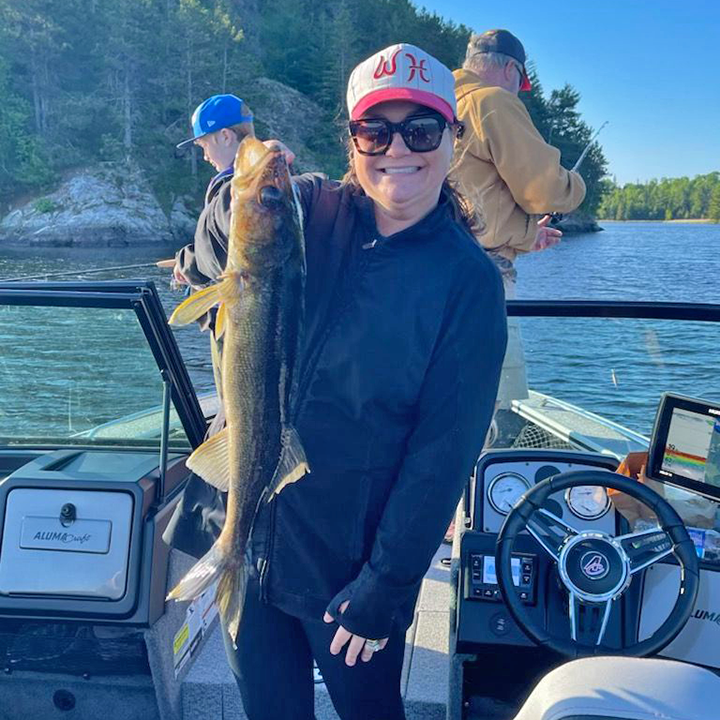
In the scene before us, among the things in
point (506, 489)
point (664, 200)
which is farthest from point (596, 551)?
point (664, 200)

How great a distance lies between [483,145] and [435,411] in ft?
8.11

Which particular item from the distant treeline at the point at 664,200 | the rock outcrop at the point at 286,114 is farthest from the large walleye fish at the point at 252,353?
the distant treeline at the point at 664,200

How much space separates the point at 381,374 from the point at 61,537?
1462mm

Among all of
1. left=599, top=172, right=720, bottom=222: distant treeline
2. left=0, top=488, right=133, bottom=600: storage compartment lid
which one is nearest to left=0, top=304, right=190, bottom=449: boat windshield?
left=0, top=488, right=133, bottom=600: storage compartment lid

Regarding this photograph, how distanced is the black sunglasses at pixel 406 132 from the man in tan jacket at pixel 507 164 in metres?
1.85

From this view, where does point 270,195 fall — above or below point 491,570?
above

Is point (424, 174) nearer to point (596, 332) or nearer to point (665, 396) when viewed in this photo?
point (665, 396)

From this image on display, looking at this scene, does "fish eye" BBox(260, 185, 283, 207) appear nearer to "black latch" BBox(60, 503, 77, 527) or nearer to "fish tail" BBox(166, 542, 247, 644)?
"fish tail" BBox(166, 542, 247, 644)

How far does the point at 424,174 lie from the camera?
178 centimetres

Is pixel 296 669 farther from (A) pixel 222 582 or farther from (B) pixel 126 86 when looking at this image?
→ (B) pixel 126 86

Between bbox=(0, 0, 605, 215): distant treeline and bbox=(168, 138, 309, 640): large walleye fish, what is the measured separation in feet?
182

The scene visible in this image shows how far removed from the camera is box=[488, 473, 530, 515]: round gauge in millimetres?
2650

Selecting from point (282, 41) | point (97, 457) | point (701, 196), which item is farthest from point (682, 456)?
point (701, 196)

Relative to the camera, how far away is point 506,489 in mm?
2678
